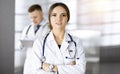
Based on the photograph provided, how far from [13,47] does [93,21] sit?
1.09 m

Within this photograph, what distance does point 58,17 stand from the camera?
1.67 metres

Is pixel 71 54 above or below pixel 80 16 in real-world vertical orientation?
below

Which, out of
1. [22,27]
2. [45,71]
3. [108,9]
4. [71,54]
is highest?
[108,9]


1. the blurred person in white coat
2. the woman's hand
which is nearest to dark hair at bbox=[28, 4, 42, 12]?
the blurred person in white coat

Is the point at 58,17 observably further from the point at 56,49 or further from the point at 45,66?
the point at 45,66

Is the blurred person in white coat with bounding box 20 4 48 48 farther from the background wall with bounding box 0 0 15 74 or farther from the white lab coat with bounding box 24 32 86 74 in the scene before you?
the white lab coat with bounding box 24 32 86 74

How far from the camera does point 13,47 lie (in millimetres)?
2789

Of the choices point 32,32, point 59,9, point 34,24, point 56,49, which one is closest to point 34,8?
point 34,24

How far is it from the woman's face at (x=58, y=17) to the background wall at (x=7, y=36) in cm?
119

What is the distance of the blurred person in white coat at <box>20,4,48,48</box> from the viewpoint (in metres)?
2.55

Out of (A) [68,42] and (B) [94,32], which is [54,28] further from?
(B) [94,32]

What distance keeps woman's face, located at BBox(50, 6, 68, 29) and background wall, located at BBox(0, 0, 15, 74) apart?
1.19m

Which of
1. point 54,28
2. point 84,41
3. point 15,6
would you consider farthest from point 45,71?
point 15,6

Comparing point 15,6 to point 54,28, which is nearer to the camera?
point 54,28
